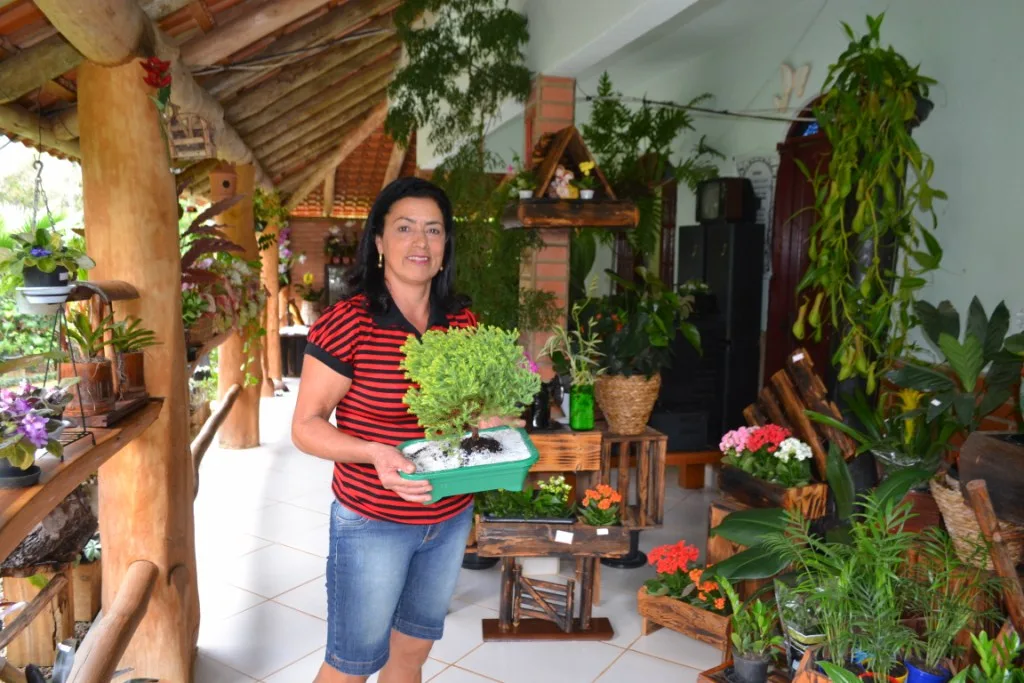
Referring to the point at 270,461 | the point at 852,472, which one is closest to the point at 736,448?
the point at 852,472

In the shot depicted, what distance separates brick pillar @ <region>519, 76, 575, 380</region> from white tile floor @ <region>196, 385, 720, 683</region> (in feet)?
3.78

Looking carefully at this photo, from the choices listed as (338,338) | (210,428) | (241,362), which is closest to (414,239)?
(338,338)

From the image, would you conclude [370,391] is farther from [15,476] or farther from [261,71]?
[261,71]

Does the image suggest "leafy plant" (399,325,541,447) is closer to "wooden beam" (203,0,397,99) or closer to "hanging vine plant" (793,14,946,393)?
"hanging vine plant" (793,14,946,393)

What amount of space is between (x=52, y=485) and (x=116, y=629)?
0.71 m

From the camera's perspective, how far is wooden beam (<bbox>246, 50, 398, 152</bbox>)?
222 inches

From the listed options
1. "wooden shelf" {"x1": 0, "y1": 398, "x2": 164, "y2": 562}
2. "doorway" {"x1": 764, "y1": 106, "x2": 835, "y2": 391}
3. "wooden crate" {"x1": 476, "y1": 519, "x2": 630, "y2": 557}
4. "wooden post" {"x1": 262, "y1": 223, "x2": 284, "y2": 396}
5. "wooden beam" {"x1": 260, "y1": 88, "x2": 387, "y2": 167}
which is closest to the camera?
"wooden shelf" {"x1": 0, "y1": 398, "x2": 164, "y2": 562}

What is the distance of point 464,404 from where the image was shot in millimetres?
1554

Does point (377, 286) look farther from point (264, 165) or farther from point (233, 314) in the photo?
point (264, 165)

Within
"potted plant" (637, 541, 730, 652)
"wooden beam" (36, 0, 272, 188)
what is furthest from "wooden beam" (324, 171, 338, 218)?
"potted plant" (637, 541, 730, 652)

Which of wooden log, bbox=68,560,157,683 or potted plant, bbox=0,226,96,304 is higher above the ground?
potted plant, bbox=0,226,96,304

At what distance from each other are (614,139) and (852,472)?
2.41m

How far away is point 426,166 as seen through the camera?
8.49 meters

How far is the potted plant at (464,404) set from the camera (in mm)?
1510
